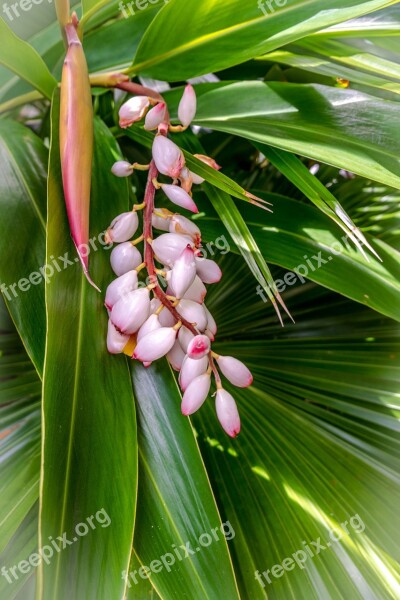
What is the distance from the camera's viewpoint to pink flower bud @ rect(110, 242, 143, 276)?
0.40 meters

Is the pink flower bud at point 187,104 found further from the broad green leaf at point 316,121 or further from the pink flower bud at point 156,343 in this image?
the pink flower bud at point 156,343

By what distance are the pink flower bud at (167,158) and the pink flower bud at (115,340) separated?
0.13m

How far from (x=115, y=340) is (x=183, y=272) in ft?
0.26

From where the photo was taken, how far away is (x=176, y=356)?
16.0 inches

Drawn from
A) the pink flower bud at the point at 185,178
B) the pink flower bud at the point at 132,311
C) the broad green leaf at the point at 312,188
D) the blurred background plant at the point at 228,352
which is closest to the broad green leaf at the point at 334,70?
the blurred background plant at the point at 228,352

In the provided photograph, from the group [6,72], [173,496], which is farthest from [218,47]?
[173,496]

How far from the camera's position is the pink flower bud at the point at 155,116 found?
43 cm

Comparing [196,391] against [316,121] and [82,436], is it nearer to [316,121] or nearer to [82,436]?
[82,436]

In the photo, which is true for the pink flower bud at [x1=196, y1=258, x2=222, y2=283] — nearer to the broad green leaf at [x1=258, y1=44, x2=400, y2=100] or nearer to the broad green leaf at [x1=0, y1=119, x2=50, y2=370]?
the broad green leaf at [x1=0, y1=119, x2=50, y2=370]

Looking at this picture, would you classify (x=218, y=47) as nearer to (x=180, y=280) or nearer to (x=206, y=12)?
(x=206, y=12)

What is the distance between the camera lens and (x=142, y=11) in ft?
1.90

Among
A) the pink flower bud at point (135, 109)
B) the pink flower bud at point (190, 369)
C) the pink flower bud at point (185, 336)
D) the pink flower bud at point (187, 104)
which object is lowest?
the pink flower bud at point (190, 369)

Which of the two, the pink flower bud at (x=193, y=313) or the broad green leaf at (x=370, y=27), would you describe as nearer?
the pink flower bud at (x=193, y=313)

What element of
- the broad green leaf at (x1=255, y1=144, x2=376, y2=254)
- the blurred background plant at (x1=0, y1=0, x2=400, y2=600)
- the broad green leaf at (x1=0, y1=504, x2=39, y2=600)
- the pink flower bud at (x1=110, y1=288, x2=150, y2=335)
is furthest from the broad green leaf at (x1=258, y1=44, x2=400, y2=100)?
the broad green leaf at (x1=0, y1=504, x2=39, y2=600)
